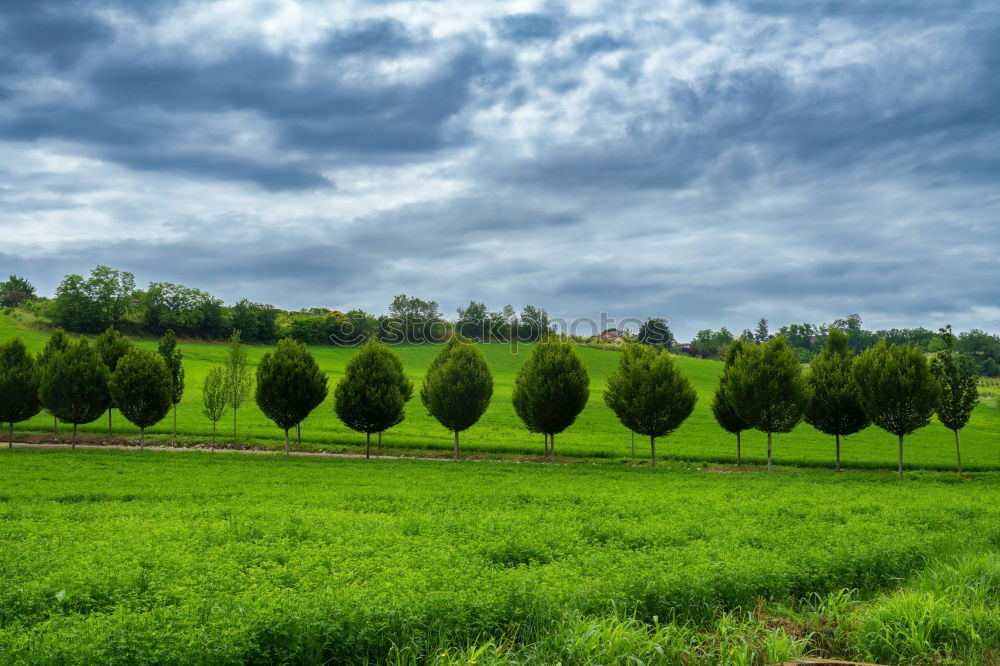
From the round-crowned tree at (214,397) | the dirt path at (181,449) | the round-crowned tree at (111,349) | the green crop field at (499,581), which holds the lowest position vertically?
the dirt path at (181,449)

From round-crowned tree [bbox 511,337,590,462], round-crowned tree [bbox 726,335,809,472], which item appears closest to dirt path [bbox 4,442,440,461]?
round-crowned tree [bbox 511,337,590,462]

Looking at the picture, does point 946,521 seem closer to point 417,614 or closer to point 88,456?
point 417,614

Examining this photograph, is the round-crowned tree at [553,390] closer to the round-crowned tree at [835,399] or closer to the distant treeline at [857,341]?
the round-crowned tree at [835,399]

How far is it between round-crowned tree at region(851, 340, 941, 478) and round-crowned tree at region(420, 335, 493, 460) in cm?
2433

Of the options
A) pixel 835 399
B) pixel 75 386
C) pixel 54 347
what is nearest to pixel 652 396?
pixel 835 399

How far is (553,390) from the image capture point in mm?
41688

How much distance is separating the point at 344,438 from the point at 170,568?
3868cm

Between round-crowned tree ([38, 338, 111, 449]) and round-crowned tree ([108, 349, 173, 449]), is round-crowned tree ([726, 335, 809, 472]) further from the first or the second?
round-crowned tree ([38, 338, 111, 449])

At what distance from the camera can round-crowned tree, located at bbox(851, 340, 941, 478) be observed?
37500 mm

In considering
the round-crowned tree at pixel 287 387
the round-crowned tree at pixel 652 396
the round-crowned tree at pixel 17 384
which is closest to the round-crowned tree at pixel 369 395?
the round-crowned tree at pixel 287 387

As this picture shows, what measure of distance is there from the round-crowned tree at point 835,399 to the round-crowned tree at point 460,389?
21853 mm

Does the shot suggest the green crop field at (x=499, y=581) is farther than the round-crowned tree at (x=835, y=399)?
No

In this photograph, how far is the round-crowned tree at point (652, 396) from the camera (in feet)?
135

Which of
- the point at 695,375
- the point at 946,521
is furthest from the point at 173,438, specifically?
the point at 695,375
